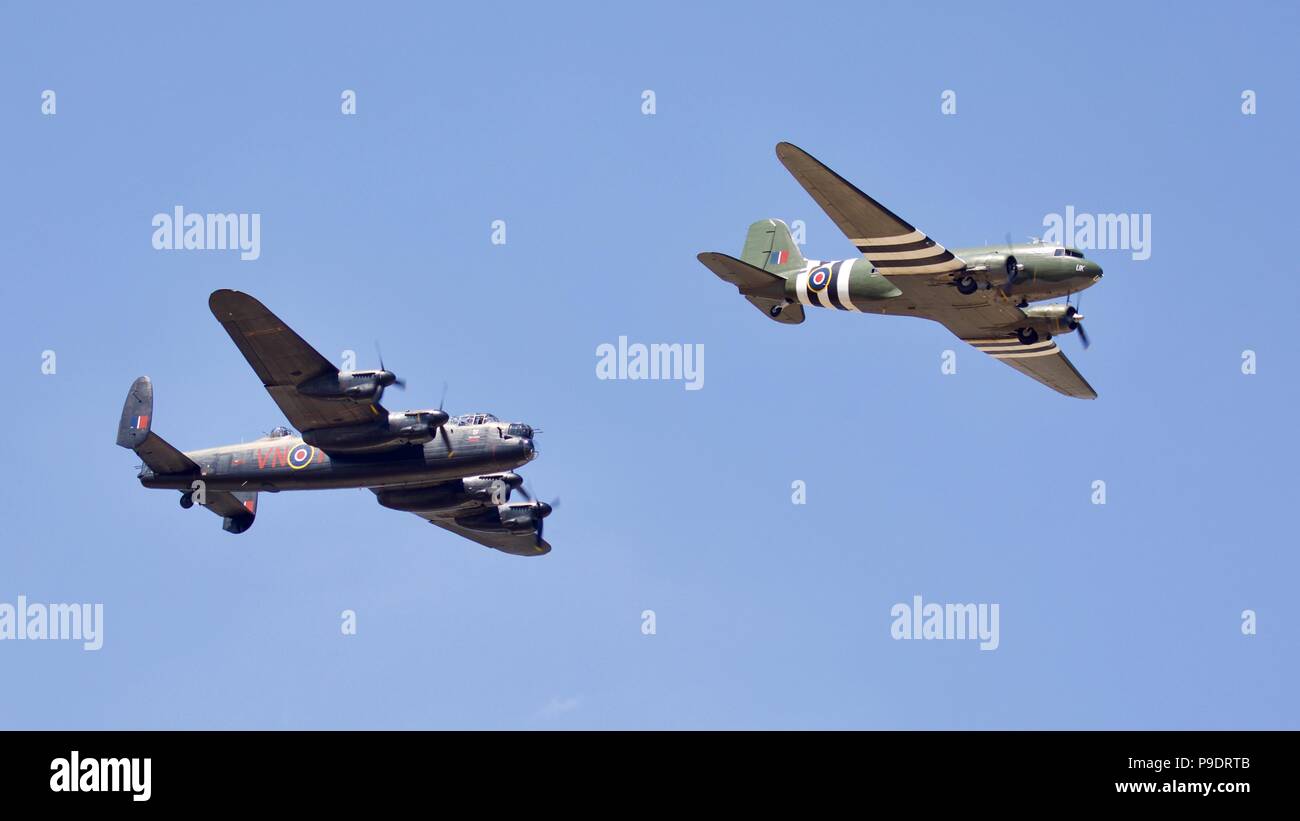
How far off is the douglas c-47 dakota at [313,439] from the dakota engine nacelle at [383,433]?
0.03 metres

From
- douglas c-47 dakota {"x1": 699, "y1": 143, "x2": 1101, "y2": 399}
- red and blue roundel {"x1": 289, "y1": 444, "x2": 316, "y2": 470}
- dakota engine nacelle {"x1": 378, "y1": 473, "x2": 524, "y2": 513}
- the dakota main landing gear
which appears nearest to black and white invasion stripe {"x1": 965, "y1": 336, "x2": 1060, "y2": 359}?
douglas c-47 dakota {"x1": 699, "y1": 143, "x2": 1101, "y2": 399}

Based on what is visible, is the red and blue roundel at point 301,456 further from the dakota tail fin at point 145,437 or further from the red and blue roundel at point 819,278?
the red and blue roundel at point 819,278

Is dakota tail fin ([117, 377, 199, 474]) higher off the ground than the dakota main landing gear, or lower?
lower

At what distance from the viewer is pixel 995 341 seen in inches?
1967

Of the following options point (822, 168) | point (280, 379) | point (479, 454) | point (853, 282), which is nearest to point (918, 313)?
point (853, 282)

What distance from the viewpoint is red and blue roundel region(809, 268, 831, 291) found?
165 ft

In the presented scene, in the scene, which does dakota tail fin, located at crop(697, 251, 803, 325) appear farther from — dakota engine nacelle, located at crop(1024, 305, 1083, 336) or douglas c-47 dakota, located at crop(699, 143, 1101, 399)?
dakota engine nacelle, located at crop(1024, 305, 1083, 336)

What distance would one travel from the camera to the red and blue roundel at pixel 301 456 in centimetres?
4950

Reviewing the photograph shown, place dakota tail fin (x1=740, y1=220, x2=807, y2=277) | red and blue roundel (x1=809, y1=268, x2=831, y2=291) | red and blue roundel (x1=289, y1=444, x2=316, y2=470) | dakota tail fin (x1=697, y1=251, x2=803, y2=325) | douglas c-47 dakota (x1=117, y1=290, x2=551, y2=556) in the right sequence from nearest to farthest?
douglas c-47 dakota (x1=117, y1=290, x2=551, y2=556) → red and blue roundel (x1=289, y1=444, x2=316, y2=470) → red and blue roundel (x1=809, y1=268, x2=831, y2=291) → dakota tail fin (x1=697, y1=251, x2=803, y2=325) → dakota tail fin (x1=740, y1=220, x2=807, y2=277)

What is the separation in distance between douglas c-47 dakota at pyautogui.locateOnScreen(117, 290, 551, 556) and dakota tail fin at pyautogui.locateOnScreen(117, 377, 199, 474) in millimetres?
30

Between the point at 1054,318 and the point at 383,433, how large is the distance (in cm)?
1954

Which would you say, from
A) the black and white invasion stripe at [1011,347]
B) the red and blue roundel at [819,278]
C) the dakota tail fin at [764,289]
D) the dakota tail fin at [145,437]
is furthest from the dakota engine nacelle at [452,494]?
the black and white invasion stripe at [1011,347]

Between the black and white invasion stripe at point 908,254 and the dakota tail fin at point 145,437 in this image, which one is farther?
the dakota tail fin at point 145,437

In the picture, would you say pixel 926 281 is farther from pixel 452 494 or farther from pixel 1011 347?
pixel 452 494
